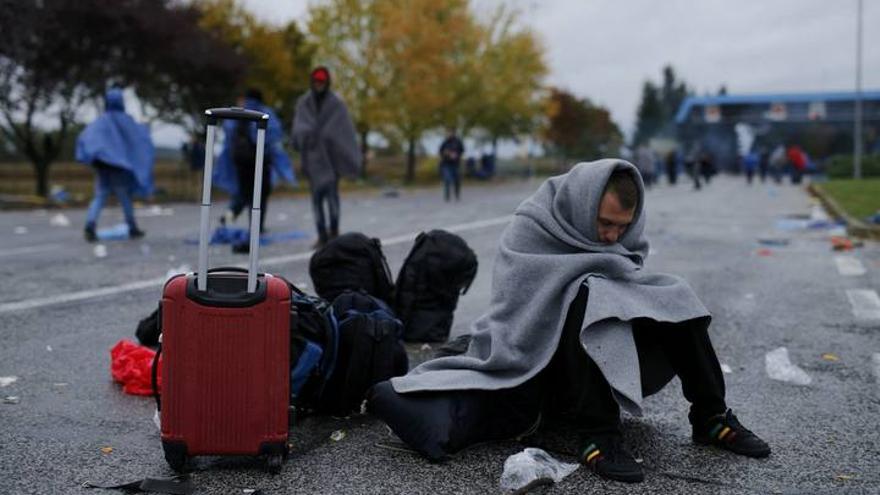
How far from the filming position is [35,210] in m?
19.7

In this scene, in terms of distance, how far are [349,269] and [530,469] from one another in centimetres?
223

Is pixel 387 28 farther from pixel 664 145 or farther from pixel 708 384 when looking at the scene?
pixel 708 384

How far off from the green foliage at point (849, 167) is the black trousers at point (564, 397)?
37.4 metres

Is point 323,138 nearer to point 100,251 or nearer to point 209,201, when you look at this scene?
point 100,251

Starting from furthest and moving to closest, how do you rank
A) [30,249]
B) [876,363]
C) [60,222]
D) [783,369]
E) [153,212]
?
1. [153,212]
2. [60,222]
3. [30,249]
4. [876,363]
5. [783,369]

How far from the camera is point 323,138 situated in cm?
1055

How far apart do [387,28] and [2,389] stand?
110ft

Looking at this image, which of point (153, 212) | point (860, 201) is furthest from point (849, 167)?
point (153, 212)

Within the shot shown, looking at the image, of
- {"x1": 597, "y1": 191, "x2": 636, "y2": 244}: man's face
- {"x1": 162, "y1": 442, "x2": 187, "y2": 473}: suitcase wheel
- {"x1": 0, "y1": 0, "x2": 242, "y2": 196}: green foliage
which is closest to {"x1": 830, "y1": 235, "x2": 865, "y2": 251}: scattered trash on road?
{"x1": 597, "y1": 191, "x2": 636, "y2": 244}: man's face

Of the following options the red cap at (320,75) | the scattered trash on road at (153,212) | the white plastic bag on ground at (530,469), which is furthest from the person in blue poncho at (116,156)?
the white plastic bag on ground at (530,469)

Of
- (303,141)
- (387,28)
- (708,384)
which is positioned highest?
(387,28)

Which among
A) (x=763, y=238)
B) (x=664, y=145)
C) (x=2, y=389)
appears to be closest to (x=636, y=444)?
(x=2, y=389)

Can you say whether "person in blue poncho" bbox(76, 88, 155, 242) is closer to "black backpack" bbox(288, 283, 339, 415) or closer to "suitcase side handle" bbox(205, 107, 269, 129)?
"black backpack" bbox(288, 283, 339, 415)

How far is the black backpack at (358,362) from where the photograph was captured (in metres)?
3.83
